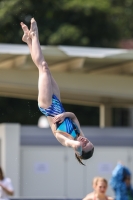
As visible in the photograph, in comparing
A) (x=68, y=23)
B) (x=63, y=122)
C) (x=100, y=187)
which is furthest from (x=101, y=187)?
(x=68, y=23)

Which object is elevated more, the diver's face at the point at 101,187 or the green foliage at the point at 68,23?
the green foliage at the point at 68,23

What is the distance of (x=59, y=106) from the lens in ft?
34.8

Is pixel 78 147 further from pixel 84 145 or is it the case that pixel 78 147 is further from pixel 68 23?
pixel 68 23

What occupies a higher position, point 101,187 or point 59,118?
point 59,118

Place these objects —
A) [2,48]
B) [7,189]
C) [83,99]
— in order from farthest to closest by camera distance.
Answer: [83,99] → [2,48] → [7,189]

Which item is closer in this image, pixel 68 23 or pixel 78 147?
pixel 78 147

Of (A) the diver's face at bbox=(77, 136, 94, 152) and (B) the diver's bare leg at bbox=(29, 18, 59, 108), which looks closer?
(A) the diver's face at bbox=(77, 136, 94, 152)

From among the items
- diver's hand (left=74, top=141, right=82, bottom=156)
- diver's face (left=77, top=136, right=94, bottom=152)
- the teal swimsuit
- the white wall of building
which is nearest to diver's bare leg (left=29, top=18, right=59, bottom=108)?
the teal swimsuit

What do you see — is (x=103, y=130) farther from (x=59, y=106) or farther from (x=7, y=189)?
(x=59, y=106)

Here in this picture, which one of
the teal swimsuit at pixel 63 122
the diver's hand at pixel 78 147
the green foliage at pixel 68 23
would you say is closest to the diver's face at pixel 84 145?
the diver's hand at pixel 78 147

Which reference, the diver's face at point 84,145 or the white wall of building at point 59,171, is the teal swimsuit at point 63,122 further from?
the white wall of building at point 59,171

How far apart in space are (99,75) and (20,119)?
13226 millimetres

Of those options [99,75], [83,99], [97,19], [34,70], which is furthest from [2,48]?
[97,19]

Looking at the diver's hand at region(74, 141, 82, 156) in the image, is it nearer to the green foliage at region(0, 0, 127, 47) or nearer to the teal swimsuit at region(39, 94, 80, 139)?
the teal swimsuit at region(39, 94, 80, 139)
